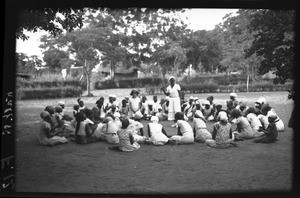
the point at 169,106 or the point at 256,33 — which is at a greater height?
the point at 256,33

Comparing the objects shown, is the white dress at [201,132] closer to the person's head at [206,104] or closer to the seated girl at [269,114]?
the person's head at [206,104]

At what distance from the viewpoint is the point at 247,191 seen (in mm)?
4473

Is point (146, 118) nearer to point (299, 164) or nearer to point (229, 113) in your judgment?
point (229, 113)

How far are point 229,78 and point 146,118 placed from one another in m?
1.53

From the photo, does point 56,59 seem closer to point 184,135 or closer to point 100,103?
point 100,103

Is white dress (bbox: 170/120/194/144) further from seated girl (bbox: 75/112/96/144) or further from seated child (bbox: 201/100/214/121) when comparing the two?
seated girl (bbox: 75/112/96/144)

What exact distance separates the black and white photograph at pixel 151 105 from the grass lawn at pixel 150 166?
0.01 meters

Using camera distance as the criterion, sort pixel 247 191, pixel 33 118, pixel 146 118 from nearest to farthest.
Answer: pixel 247 191 < pixel 33 118 < pixel 146 118

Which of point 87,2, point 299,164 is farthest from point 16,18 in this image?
point 299,164

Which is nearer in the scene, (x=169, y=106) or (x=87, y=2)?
(x=87, y=2)

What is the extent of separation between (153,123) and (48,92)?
1.80 m

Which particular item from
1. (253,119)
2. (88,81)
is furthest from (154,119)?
(253,119)

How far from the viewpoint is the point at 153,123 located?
507cm

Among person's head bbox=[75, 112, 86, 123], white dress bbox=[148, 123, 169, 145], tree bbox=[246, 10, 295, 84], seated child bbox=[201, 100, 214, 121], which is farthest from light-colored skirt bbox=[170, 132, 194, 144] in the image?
tree bbox=[246, 10, 295, 84]
